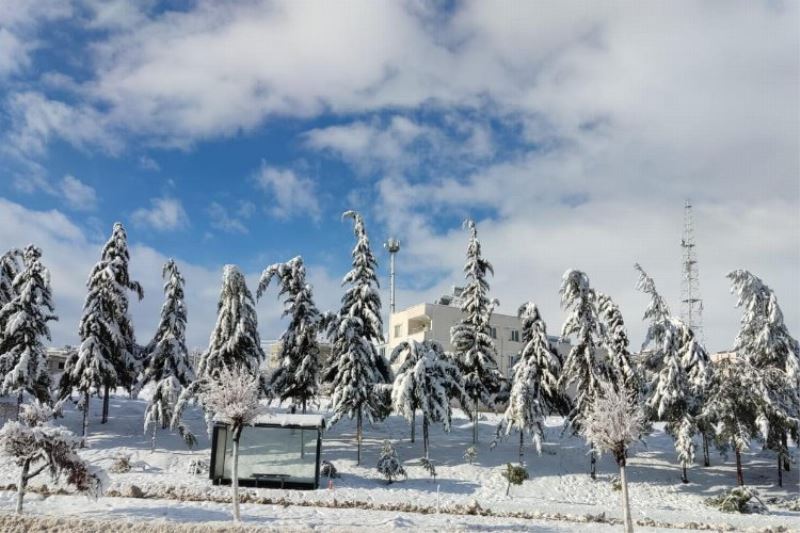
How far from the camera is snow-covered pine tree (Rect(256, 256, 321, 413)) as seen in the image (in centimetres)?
4128

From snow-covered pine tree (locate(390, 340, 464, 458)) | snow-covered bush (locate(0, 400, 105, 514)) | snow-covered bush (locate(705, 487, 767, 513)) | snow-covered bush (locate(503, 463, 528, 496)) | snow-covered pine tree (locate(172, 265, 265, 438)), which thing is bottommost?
snow-covered bush (locate(705, 487, 767, 513))

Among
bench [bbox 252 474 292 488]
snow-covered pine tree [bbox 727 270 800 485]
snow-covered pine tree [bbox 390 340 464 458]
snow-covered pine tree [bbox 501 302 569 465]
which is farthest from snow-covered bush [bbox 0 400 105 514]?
snow-covered pine tree [bbox 727 270 800 485]

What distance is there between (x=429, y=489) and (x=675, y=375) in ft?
54.2

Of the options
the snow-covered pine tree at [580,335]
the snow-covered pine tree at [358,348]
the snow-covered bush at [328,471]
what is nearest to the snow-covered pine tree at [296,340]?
the snow-covered pine tree at [358,348]

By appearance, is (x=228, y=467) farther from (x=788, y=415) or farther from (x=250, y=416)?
(x=788, y=415)

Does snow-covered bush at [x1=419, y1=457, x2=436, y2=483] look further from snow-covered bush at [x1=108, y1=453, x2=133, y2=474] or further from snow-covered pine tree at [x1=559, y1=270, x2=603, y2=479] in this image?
snow-covered bush at [x1=108, y1=453, x2=133, y2=474]

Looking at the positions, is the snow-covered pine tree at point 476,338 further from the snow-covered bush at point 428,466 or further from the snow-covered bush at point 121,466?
the snow-covered bush at point 121,466

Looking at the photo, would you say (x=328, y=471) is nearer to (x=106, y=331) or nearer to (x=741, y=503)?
(x=106, y=331)

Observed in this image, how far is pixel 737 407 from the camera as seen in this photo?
36.8 m

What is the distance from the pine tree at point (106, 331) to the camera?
3906cm

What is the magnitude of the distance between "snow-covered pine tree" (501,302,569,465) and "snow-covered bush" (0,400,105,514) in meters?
23.9

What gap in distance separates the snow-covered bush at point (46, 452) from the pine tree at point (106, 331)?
18.0 metres

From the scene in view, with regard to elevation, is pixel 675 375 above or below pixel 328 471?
above

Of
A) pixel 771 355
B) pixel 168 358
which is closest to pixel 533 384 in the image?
pixel 771 355
